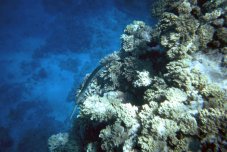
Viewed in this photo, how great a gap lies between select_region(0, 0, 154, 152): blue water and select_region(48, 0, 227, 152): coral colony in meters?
10.8

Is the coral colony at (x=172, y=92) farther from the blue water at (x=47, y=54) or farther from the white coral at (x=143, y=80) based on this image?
the blue water at (x=47, y=54)

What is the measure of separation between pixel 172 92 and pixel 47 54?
59.9 feet

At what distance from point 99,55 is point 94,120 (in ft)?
48.9

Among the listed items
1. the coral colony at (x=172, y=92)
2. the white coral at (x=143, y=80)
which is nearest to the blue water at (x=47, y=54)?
the coral colony at (x=172, y=92)

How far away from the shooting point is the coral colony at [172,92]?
308 cm

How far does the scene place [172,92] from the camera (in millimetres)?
3631

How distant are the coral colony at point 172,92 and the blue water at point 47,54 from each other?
35.4 ft

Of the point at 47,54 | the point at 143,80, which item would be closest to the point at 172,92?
the point at 143,80

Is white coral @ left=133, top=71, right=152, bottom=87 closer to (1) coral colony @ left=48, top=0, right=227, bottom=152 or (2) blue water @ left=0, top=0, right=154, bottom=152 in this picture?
(1) coral colony @ left=48, top=0, right=227, bottom=152

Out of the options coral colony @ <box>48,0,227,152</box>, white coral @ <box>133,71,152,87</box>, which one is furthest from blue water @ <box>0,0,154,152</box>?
white coral @ <box>133,71,152,87</box>

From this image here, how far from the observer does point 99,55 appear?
1919cm

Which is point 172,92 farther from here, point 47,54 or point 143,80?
point 47,54

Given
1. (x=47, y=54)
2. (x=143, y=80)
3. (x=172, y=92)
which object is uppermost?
(x=47, y=54)

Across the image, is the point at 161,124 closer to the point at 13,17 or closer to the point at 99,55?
the point at 99,55
